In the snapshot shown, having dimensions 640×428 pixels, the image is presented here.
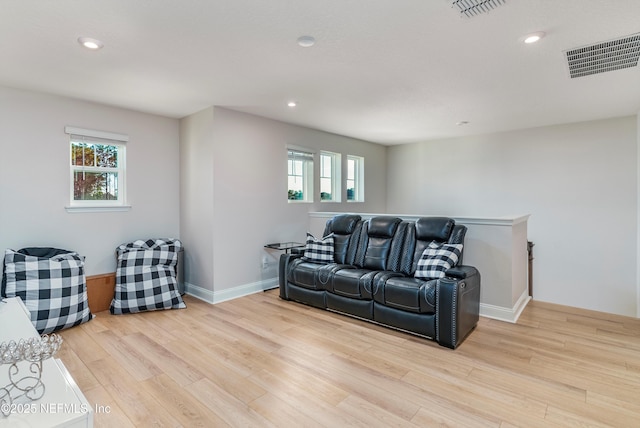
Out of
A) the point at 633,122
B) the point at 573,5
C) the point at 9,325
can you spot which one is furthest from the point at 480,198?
the point at 9,325

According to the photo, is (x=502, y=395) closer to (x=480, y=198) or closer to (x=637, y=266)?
(x=637, y=266)

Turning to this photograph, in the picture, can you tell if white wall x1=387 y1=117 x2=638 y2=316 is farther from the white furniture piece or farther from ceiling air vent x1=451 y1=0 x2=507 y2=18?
the white furniture piece

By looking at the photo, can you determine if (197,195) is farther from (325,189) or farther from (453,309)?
(453,309)

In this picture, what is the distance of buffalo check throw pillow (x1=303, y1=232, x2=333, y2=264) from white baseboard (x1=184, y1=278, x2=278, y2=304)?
90 centimetres

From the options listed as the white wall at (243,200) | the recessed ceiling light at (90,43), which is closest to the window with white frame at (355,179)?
Answer: the white wall at (243,200)

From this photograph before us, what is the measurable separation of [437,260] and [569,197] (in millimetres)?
3000

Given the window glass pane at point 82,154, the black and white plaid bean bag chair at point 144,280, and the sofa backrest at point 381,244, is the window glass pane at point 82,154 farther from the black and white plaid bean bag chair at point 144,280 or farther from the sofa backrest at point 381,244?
the sofa backrest at point 381,244

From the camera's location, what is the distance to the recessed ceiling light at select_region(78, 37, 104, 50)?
7.91ft

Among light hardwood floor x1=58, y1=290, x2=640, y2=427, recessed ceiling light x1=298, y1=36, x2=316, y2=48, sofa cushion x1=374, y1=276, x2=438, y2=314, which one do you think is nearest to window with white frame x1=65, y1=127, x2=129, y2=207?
light hardwood floor x1=58, y1=290, x2=640, y2=427

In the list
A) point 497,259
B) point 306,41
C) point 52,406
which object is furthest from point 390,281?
point 52,406

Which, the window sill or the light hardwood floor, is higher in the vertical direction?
the window sill

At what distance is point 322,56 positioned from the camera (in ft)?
8.90

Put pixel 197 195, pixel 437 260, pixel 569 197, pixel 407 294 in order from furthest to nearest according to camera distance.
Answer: pixel 569 197
pixel 197 195
pixel 437 260
pixel 407 294

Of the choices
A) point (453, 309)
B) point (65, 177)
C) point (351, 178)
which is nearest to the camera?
point (453, 309)
